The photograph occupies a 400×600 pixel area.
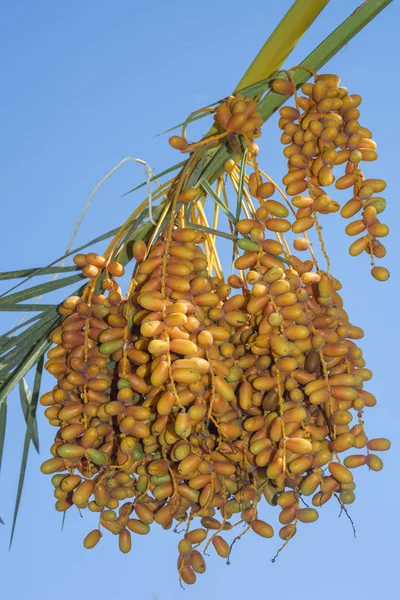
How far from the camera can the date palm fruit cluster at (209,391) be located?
1.39 m

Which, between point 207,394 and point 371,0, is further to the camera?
point 371,0

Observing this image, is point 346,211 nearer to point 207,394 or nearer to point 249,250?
point 249,250

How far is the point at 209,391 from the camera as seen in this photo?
140 cm

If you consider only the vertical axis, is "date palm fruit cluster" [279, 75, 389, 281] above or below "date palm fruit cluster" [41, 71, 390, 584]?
above

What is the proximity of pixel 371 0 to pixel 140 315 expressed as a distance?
737mm

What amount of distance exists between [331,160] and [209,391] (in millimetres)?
451

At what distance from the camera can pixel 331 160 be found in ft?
4.86

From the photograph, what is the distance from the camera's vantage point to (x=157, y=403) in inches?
54.9

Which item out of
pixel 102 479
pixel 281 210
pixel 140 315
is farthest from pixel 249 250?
pixel 102 479

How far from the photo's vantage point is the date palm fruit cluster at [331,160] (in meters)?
1.49

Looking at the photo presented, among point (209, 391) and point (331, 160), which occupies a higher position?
point (331, 160)

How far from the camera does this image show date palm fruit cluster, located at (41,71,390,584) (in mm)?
1386

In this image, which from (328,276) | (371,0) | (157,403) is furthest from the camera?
(371,0)

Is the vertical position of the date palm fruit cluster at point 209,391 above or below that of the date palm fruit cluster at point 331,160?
below
